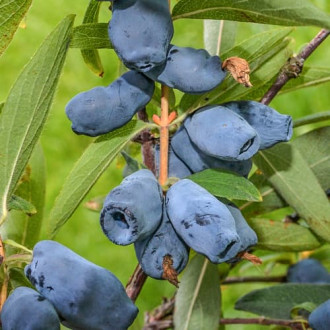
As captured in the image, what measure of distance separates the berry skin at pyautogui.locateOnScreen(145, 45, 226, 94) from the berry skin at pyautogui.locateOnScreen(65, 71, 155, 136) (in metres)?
0.03

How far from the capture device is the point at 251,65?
67 cm

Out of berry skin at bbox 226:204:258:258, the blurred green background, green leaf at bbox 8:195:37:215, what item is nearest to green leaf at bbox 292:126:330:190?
berry skin at bbox 226:204:258:258

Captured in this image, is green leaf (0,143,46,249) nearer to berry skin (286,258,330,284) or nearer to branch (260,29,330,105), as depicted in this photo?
branch (260,29,330,105)

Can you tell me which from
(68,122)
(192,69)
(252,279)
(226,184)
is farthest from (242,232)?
(68,122)

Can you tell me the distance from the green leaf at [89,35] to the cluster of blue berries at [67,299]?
19cm

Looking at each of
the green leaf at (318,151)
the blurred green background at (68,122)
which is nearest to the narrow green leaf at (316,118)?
the green leaf at (318,151)

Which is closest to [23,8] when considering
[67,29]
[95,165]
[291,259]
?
[67,29]

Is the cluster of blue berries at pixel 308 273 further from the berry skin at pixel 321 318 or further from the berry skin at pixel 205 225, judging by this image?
the berry skin at pixel 205 225

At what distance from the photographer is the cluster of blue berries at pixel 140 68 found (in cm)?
52

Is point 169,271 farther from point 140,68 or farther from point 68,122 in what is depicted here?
point 68,122

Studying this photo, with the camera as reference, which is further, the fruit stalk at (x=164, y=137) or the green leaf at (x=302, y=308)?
the green leaf at (x=302, y=308)

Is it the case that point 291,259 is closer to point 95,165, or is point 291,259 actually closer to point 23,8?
point 95,165

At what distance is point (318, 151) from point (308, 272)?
0.26 meters

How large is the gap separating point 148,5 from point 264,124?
15cm
